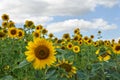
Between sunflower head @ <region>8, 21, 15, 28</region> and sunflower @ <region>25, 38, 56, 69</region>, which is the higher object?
sunflower head @ <region>8, 21, 15, 28</region>

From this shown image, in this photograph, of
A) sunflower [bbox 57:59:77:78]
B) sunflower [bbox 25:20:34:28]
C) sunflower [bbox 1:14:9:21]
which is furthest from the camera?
sunflower [bbox 1:14:9:21]

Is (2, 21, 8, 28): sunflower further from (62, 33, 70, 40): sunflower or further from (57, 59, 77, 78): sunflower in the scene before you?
(57, 59, 77, 78): sunflower

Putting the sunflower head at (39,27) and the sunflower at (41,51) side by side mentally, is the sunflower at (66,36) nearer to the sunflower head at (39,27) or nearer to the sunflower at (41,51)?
the sunflower head at (39,27)

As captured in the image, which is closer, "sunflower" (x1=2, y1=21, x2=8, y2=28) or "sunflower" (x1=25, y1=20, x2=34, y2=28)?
"sunflower" (x1=25, y1=20, x2=34, y2=28)

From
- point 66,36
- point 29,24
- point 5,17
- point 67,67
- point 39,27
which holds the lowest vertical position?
point 67,67

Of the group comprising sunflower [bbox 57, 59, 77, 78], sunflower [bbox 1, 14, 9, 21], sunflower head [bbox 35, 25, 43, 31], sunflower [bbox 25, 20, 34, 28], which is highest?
sunflower [bbox 1, 14, 9, 21]

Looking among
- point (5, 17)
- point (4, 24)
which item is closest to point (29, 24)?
point (4, 24)

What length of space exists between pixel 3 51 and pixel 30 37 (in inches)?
111

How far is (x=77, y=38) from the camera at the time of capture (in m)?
12.2

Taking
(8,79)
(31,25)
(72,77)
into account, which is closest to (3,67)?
(72,77)

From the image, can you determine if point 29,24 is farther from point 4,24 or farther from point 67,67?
point 67,67

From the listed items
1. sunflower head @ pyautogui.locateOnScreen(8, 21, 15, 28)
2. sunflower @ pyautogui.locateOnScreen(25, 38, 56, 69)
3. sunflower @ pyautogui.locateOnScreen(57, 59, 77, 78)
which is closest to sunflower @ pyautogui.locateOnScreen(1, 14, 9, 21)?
sunflower head @ pyautogui.locateOnScreen(8, 21, 15, 28)

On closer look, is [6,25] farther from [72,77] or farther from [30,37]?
[72,77]

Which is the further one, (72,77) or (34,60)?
(72,77)
